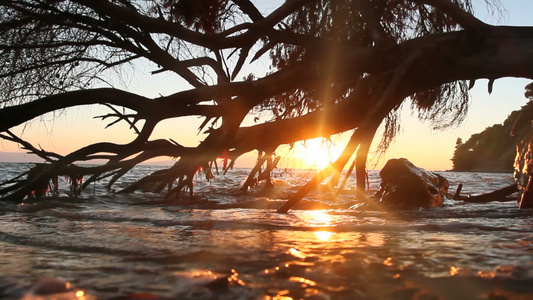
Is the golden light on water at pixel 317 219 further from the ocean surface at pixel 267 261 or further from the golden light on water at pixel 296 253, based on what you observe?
the golden light on water at pixel 296 253

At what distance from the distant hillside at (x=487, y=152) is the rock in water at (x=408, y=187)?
57.9 m

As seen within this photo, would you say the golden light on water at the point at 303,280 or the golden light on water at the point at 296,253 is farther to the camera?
the golden light on water at the point at 296,253

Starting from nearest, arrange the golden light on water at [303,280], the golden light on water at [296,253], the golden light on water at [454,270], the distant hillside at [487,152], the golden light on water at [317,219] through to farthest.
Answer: the golden light on water at [303,280]
the golden light on water at [454,270]
the golden light on water at [296,253]
the golden light on water at [317,219]
the distant hillside at [487,152]

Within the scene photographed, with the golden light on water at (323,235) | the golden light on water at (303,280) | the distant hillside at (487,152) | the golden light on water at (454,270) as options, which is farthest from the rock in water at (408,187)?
the distant hillside at (487,152)

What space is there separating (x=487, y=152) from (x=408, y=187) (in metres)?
70.2

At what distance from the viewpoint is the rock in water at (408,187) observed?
22.8 ft

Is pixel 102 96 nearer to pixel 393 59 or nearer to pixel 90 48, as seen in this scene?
pixel 90 48

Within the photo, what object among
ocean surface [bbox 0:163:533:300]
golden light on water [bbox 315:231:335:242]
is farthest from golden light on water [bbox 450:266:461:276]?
golden light on water [bbox 315:231:335:242]

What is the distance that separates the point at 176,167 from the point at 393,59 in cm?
332

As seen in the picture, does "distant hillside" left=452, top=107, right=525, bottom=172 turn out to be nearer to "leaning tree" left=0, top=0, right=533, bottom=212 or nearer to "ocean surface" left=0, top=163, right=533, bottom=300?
"leaning tree" left=0, top=0, right=533, bottom=212

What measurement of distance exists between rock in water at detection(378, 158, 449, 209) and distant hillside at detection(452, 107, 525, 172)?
57.9 m

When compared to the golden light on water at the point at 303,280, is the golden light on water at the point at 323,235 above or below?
above

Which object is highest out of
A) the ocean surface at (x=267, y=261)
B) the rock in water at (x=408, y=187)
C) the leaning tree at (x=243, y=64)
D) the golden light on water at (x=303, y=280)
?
the leaning tree at (x=243, y=64)

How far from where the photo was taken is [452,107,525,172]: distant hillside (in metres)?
63.9
